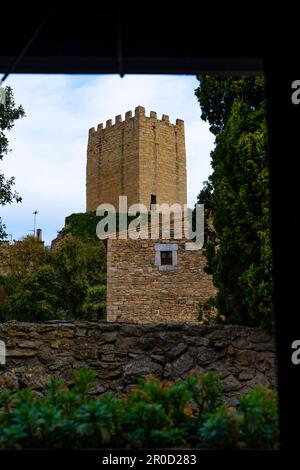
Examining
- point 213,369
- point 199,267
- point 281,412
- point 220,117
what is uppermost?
point 220,117

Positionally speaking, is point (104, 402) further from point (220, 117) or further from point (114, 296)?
point (114, 296)

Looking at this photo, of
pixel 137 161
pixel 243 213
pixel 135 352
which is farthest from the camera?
pixel 137 161

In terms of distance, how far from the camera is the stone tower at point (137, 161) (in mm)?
33781

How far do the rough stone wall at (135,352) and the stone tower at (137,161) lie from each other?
27557mm

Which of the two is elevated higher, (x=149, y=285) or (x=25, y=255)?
(x=25, y=255)

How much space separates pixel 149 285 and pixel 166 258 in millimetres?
708

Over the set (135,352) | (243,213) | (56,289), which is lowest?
(135,352)

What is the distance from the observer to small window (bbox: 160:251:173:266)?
13039 mm

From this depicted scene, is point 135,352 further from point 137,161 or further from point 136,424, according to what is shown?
point 137,161

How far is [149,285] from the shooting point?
13023 mm

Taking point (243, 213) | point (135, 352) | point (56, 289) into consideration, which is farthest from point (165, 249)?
point (135, 352)
